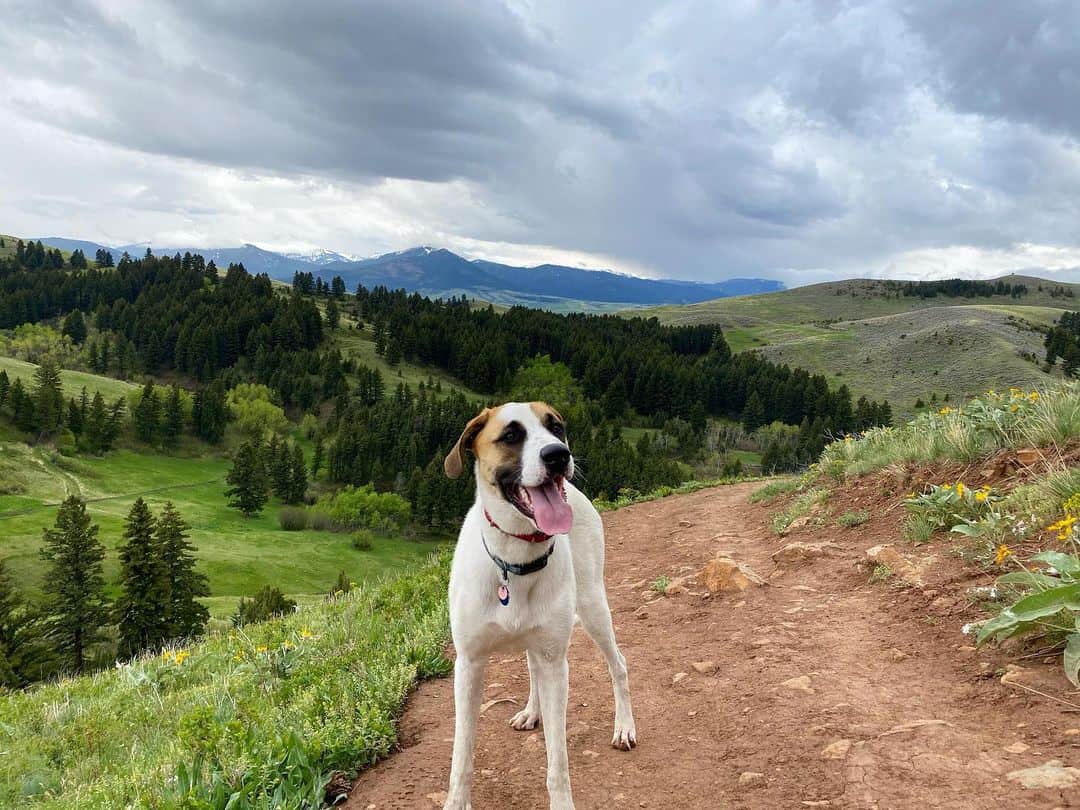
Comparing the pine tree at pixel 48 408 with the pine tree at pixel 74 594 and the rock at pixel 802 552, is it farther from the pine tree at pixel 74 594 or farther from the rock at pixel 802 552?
the rock at pixel 802 552

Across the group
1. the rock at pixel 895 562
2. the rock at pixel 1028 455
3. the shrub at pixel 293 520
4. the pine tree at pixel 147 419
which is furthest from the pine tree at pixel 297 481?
the rock at pixel 1028 455

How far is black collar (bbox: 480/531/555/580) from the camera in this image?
4.14 m

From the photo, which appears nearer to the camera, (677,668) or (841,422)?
(677,668)

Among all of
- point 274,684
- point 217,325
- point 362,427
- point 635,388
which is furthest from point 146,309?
point 274,684

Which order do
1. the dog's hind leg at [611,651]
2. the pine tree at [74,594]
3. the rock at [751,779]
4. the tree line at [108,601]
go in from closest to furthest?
the rock at [751,779] < the dog's hind leg at [611,651] < the tree line at [108,601] < the pine tree at [74,594]

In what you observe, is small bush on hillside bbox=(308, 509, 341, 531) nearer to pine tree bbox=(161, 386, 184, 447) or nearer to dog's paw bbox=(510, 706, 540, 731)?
pine tree bbox=(161, 386, 184, 447)

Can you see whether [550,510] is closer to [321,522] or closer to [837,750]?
[837,750]

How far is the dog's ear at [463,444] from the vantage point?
4355mm

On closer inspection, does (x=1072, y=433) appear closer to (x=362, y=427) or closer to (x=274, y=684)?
(x=274, y=684)

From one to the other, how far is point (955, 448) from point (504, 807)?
8.80m

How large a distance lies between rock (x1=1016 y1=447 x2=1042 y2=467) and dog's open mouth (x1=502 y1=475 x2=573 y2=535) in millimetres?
7700

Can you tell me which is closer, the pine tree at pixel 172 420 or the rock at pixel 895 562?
the rock at pixel 895 562

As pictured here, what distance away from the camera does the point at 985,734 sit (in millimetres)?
4289

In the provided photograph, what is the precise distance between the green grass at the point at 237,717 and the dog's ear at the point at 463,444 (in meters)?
2.20
